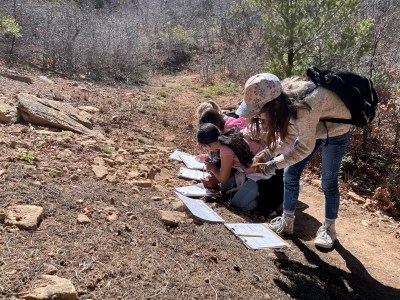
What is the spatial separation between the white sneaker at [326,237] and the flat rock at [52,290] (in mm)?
1911

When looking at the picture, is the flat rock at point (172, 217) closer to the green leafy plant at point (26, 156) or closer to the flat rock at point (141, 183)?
the flat rock at point (141, 183)

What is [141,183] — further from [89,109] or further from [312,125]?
[89,109]

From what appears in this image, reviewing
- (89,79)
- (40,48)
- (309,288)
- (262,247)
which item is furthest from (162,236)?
(40,48)

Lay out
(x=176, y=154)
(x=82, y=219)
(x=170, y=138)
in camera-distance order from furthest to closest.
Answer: (x=170, y=138), (x=176, y=154), (x=82, y=219)

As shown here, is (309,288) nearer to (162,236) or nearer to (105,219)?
(162,236)

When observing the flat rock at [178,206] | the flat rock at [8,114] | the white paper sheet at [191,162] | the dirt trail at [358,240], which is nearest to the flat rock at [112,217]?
the flat rock at [178,206]

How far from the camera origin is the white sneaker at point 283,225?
3.36 metres

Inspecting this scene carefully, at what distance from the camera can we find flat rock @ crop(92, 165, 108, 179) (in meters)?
3.49

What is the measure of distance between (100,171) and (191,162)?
4.61ft

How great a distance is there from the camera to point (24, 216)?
250 cm

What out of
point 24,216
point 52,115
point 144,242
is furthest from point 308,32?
point 24,216

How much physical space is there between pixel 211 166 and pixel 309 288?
1495 mm

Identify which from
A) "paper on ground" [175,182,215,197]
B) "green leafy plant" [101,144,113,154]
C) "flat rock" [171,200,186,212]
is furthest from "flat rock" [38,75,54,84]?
"flat rock" [171,200,186,212]

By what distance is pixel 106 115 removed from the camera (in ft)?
18.7
